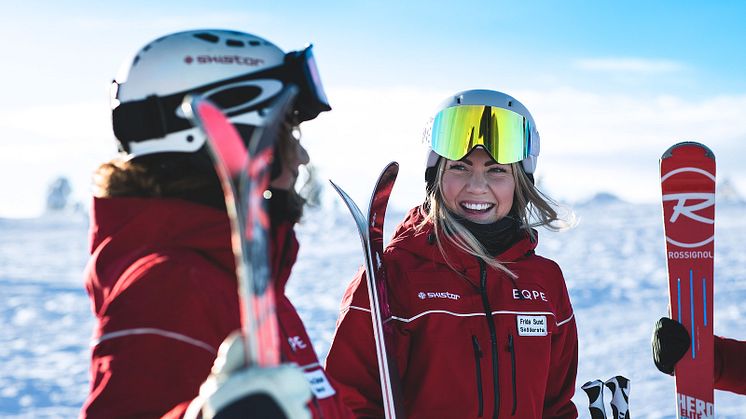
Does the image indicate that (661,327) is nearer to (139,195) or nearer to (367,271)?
(367,271)

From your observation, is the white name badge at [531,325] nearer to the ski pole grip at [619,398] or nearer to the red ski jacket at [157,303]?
the ski pole grip at [619,398]

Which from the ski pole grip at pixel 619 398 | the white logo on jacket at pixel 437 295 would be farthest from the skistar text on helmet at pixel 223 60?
the ski pole grip at pixel 619 398

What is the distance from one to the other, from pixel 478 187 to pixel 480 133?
0.21 m

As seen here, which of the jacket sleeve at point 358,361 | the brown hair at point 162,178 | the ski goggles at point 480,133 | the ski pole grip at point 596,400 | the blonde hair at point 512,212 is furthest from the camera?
the ski pole grip at point 596,400

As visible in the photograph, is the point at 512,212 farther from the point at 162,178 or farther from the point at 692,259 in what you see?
the point at 162,178

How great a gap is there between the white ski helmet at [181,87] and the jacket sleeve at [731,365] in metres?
2.51

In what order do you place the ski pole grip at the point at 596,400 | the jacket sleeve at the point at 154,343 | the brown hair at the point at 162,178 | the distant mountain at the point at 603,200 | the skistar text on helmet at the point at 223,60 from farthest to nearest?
1. the distant mountain at the point at 603,200
2. the ski pole grip at the point at 596,400
3. the skistar text on helmet at the point at 223,60
4. the brown hair at the point at 162,178
5. the jacket sleeve at the point at 154,343

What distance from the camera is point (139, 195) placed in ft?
5.49

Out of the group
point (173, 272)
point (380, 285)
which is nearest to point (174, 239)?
point (173, 272)

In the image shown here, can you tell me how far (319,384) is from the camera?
5.69ft

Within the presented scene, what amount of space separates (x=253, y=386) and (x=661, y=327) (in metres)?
2.68

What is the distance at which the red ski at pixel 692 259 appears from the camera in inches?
135

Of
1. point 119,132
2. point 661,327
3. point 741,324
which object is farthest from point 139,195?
point 741,324

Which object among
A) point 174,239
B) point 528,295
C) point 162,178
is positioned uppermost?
point 162,178
